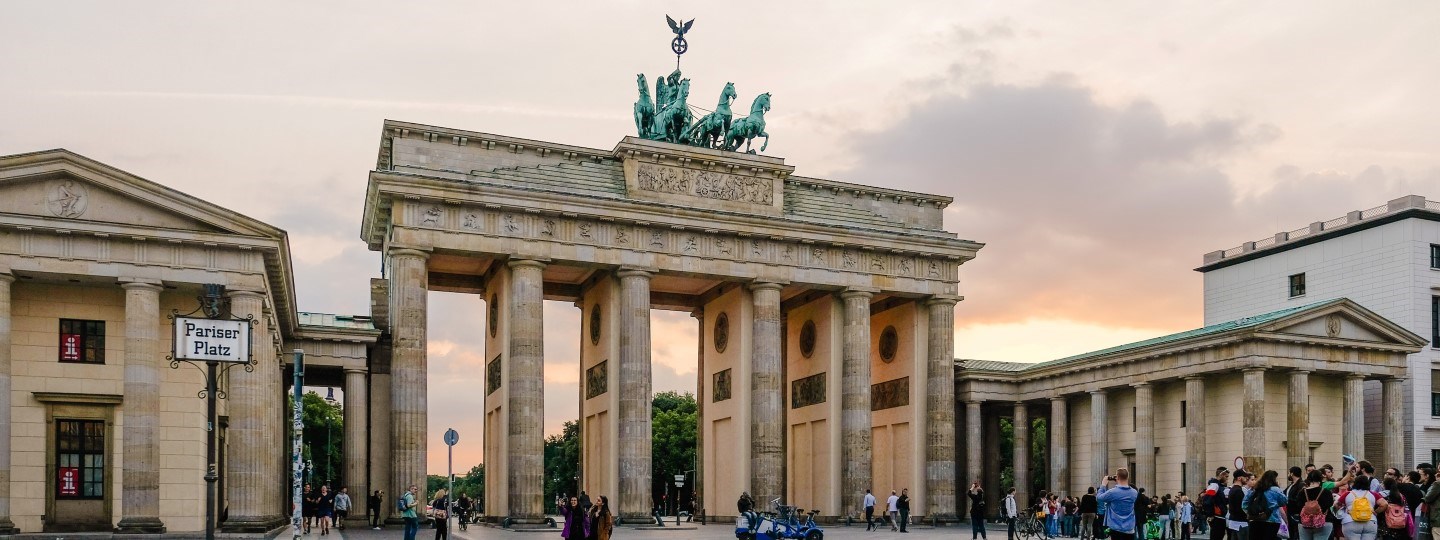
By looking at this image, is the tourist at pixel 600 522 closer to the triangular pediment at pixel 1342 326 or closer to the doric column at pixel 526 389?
the doric column at pixel 526 389

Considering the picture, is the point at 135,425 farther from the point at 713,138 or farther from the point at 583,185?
the point at 713,138

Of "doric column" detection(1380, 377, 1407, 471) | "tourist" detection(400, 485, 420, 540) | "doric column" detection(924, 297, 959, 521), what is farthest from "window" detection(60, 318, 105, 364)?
"doric column" detection(1380, 377, 1407, 471)

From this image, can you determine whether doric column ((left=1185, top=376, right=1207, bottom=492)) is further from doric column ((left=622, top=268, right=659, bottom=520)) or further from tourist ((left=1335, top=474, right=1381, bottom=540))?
tourist ((left=1335, top=474, right=1381, bottom=540))

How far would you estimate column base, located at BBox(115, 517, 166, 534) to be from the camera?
109 ft

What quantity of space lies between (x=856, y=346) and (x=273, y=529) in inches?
1099

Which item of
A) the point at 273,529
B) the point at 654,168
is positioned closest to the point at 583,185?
the point at 654,168

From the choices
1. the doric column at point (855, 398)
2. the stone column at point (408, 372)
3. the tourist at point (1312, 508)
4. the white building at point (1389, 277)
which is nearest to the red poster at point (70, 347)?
the stone column at point (408, 372)

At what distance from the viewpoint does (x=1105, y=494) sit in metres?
21.9

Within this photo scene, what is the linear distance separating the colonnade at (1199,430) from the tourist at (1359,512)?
28.5 meters

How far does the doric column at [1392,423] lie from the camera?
52.8 metres

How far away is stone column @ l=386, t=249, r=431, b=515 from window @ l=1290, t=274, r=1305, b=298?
4425 centimetres

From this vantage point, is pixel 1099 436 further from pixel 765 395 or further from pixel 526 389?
pixel 526 389

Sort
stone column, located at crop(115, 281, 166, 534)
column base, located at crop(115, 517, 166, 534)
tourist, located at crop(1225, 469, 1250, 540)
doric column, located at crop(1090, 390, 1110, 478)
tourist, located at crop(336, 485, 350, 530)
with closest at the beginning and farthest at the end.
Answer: tourist, located at crop(1225, 469, 1250, 540) → column base, located at crop(115, 517, 166, 534) → stone column, located at crop(115, 281, 166, 534) → tourist, located at crop(336, 485, 350, 530) → doric column, located at crop(1090, 390, 1110, 478)

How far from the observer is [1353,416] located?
171 ft
